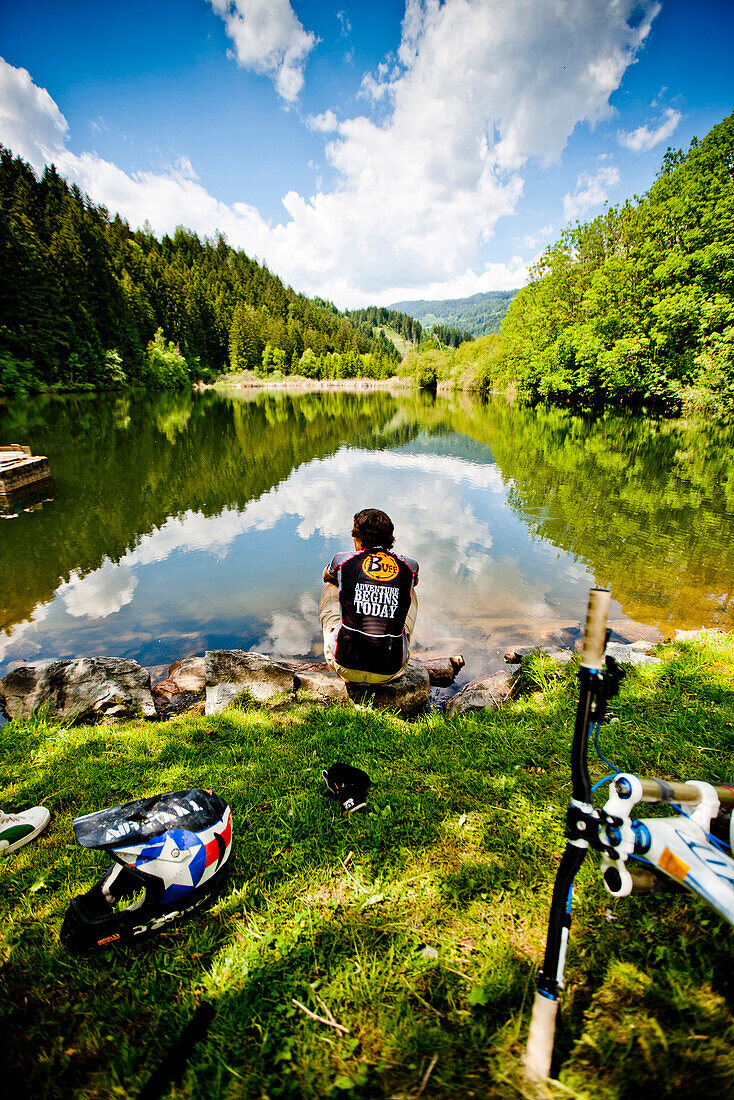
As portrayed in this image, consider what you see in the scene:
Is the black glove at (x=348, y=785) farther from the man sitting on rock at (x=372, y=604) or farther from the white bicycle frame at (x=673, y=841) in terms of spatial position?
the white bicycle frame at (x=673, y=841)

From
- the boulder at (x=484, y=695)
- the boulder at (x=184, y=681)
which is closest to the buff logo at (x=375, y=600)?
the boulder at (x=484, y=695)

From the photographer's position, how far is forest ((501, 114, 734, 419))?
31031 millimetres

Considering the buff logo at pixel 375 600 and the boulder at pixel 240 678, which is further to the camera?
the boulder at pixel 240 678

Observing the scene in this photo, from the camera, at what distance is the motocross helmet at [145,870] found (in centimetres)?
231

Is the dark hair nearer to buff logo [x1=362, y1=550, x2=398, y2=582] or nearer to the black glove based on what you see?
buff logo [x1=362, y1=550, x2=398, y2=582]

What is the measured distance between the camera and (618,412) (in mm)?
42656

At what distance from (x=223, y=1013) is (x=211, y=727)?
2.77 m

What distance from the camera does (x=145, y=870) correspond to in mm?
2348

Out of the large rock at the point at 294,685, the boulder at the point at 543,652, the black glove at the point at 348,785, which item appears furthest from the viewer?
the boulder at the point at 543,652

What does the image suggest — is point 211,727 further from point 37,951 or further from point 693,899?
point 693,899

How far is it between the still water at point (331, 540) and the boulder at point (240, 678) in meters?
1.80

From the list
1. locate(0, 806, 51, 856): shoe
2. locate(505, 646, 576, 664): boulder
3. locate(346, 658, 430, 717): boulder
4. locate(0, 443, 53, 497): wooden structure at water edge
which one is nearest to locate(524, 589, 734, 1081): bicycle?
locate(346, 658, 430, 717): boulder

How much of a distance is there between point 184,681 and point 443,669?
13.1 feet

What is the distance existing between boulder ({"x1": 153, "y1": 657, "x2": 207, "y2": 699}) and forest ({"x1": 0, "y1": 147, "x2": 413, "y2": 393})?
185 feet
